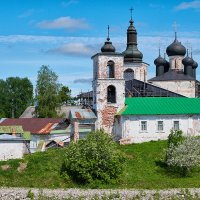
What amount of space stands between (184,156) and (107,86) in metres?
10.4

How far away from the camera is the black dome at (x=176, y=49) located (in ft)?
173

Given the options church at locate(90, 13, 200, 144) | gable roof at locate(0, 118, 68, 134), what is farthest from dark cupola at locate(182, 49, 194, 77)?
gable roof at locate(0, 118, 68, 134)

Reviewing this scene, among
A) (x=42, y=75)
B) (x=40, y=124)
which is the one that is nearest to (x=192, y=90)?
(x=40, y=124)

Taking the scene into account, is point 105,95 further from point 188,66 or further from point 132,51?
point 188,66

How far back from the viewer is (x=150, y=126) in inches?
1556

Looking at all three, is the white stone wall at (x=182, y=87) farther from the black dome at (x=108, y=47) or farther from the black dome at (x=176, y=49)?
the black dome at (x=108, y=47)

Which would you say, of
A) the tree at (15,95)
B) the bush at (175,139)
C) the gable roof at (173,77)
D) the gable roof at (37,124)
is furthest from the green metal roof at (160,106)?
the tree at (15,95)

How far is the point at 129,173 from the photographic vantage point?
31406 mm

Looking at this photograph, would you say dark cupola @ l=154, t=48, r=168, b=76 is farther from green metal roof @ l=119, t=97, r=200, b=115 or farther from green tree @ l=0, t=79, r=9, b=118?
green tree @ l=0, t=79, r=9, b=118

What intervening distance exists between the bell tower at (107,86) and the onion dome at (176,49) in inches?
544

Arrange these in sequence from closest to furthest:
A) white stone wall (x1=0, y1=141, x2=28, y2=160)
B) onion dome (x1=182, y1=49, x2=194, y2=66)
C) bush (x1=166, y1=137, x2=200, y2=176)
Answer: bush (x1=166, y1=137, x2=200, y2=176), white stone wall (x1=0, y1=141, x2=28, y2=160), onion dome (x1=182, y1=49, x2=194, y2=66)

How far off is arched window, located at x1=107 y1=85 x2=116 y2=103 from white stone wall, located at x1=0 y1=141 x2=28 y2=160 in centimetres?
792

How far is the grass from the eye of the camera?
29.6m

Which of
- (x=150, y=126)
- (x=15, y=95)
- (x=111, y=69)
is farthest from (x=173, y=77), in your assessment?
(x=15, y=95)
